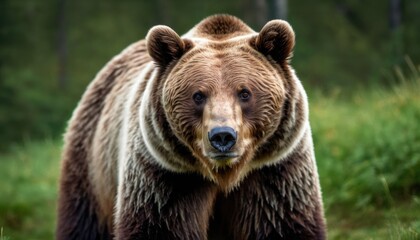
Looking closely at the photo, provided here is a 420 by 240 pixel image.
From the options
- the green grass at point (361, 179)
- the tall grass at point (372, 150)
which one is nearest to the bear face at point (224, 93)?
the green grass at point (361, 179)

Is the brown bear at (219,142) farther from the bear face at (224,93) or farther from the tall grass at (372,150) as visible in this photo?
the tall grass at (372,150)

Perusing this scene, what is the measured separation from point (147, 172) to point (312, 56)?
2941 centimetres

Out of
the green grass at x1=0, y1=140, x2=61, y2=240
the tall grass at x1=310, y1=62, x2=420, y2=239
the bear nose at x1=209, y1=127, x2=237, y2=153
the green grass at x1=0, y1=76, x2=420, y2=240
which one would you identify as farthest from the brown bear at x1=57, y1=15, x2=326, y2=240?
the green grass at x1=0, y1=140, x2=61, y2=240

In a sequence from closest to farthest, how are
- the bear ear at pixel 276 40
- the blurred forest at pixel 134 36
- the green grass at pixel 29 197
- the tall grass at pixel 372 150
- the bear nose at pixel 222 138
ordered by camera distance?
1. the bear nose at pixel 222 138
2. the bear ear at pixel 276 40
3. the tall grass at pixel 372 150
4. the green grass at pixel 29 197
5. the blurred forest at pixel 134 36

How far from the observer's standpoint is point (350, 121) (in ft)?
33.3

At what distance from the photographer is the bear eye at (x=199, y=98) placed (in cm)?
461

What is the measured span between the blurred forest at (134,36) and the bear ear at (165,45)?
Result: 82.9 feet

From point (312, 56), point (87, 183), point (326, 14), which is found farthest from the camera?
point (326, 14)

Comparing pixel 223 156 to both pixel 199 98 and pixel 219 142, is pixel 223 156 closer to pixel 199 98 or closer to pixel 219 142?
pixel 219 142

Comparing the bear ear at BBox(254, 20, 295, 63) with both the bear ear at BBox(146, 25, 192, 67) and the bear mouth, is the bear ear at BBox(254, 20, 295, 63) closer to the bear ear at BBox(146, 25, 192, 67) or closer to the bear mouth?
the bear ear at BBox(146, 25, 192, 67)

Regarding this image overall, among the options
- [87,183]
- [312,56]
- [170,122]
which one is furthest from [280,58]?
[312,56]

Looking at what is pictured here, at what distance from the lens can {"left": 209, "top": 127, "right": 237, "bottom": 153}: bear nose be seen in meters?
4.23

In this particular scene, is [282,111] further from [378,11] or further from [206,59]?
[378,11]

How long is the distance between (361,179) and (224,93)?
12.3ft
